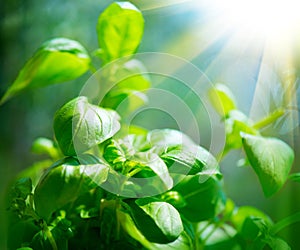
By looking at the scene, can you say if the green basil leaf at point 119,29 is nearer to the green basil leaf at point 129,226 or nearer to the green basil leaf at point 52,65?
the green basil leaf at point 52,65

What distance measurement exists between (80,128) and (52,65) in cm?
22

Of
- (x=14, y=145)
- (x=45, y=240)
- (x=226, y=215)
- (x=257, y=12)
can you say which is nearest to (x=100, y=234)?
(x=45, y=240)

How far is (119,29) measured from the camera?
57 centimetres

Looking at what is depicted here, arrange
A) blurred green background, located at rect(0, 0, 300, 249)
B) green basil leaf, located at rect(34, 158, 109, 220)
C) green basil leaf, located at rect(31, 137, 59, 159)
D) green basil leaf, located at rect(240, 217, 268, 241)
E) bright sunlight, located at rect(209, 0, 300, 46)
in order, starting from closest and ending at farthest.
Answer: green basil leaf, located at rect(34, 158, 109, 220) < green basil leaf, located at rect(240, 217, 268, 241) < green basil leaf, located at rect(31, 137, 59, 159) < bright sunlight, located at rect(209, 0, 300, 46) < blurred green background, located at rect(0, 0, 300, 249)

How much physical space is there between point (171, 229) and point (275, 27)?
603 mm

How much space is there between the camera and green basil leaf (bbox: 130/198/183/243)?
38 centimetres

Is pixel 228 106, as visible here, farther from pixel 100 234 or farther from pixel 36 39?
pixel 36 39

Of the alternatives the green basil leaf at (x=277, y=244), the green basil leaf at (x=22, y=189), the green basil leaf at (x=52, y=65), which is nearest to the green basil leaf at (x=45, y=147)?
the green basil leaf at (x=52, y=65)

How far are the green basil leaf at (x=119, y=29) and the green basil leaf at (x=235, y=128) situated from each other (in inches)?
6.4

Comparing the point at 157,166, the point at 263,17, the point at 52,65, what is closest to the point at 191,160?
the point at 157,166

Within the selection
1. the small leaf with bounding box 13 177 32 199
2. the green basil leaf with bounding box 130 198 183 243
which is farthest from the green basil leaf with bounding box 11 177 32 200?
the green basil leaf with bounding box 130 198 183 243

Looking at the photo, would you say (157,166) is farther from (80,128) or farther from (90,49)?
(90,49)

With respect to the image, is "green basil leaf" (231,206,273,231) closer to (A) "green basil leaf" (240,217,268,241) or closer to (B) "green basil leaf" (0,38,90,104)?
(A) "green basil leaf" (240,217,268,241)

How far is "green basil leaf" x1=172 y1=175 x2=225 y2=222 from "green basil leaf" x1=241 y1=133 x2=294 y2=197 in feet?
0.29
